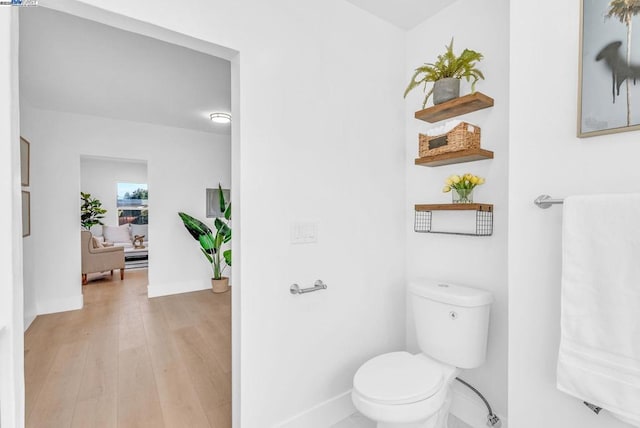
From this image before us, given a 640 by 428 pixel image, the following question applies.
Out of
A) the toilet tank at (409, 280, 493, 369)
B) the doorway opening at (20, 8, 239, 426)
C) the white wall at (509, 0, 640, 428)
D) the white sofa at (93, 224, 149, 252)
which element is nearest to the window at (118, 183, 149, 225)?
the white sofa at (93, 224, 149, 252)

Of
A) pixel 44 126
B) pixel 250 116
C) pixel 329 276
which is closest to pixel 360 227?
pixel 329 276

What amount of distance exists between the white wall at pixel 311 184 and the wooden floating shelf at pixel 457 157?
0.31m

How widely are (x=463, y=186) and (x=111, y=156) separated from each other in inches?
171

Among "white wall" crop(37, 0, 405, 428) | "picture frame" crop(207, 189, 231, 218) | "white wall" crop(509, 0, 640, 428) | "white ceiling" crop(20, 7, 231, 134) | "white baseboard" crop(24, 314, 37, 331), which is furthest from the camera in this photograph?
"picture frame" crop(207, 189, 231, 218)

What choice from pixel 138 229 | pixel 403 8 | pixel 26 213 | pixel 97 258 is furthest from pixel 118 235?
pixel 403 8

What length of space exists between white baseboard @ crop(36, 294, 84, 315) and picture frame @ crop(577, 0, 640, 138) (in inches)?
196

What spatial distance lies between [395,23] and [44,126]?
163 inches

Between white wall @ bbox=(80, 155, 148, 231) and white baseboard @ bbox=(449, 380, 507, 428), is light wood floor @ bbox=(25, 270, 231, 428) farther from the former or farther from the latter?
white wall @ bbox=(80, 155, 148, 231)

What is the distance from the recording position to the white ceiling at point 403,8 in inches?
72.0

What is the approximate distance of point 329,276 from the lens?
5.82 feet

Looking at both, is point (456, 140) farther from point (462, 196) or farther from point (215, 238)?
point (215, 238)

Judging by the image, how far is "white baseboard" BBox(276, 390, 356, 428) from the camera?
1.64 metres

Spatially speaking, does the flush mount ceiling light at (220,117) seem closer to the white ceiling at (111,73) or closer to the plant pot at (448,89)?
the white ceiling at (111,73)

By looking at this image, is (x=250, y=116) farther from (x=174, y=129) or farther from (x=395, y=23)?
(x=174, y=129)
